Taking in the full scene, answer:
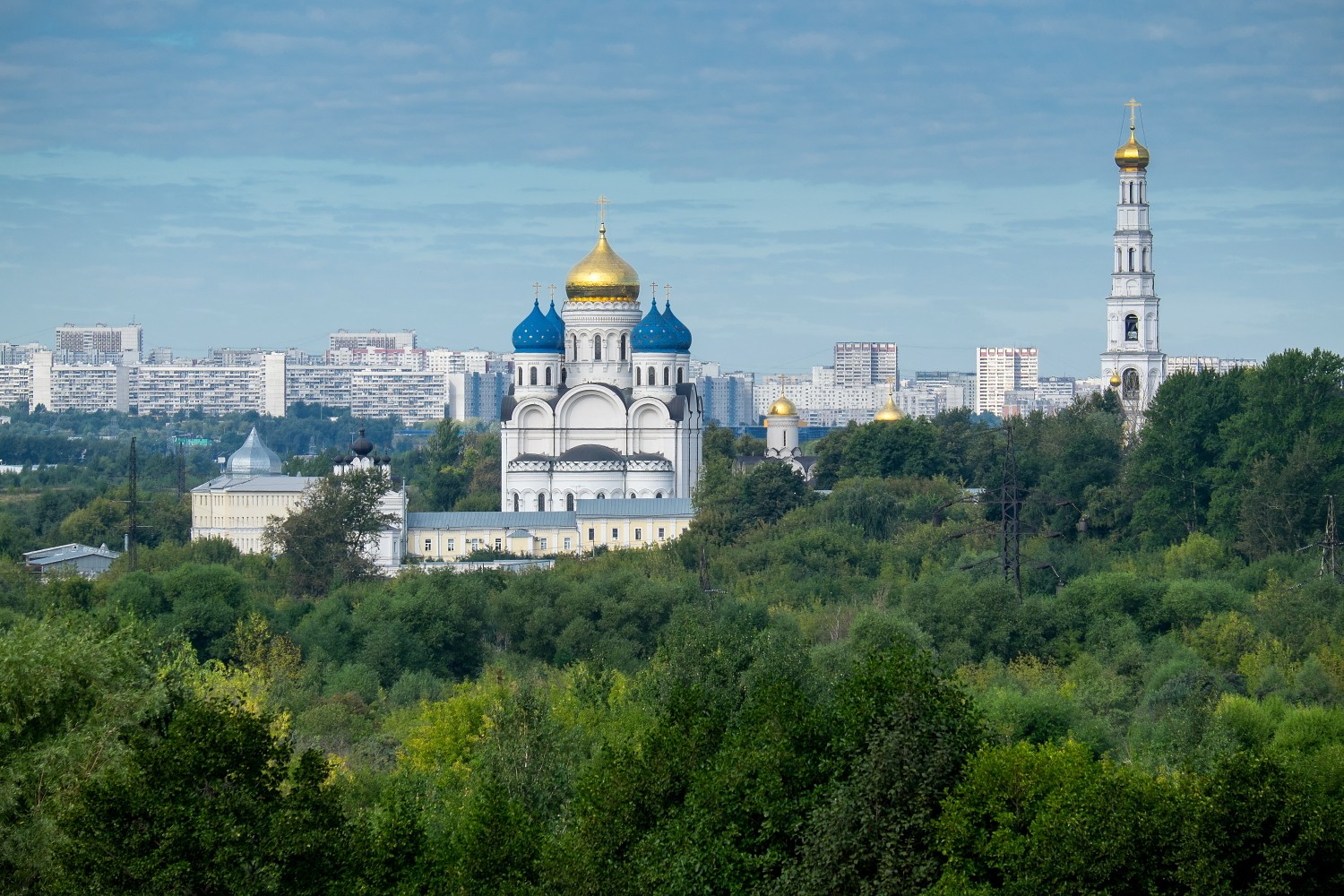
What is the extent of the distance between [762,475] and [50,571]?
14.4 metres

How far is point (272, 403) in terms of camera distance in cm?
14350

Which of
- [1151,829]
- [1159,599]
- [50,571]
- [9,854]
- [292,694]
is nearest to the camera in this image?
[1151,829]

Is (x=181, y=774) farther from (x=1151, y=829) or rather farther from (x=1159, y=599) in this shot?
(x=1159, y=599)

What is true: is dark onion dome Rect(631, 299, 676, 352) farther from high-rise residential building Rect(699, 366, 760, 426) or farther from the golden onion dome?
high-rise residential building Rect(699, 366, 760, 426)

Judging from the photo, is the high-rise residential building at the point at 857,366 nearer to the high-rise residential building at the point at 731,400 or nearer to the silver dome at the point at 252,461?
the high-rise residential building at the point at 731,400

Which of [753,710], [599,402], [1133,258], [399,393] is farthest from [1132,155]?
[399,393]

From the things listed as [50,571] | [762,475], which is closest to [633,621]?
[50,571]

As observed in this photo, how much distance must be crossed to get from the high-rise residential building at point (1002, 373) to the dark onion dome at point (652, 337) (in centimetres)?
10137

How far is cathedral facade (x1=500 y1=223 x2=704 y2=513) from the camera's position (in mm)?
50375

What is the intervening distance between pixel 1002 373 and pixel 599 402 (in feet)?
339

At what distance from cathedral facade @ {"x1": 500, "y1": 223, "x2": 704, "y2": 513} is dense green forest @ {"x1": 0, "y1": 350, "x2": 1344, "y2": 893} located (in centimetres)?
878

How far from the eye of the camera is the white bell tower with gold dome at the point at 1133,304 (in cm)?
5344

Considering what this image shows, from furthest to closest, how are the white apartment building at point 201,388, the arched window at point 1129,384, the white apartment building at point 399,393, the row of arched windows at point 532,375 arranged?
the white apartment building at point 399,393 → the white apartment building at point 201,388 → the arched window at point 1129,384 → the row of arched windows at point 532,375

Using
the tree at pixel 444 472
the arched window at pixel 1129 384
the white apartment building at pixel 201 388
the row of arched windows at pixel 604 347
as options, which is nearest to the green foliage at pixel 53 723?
the row of arched windows at pixel 604 347
